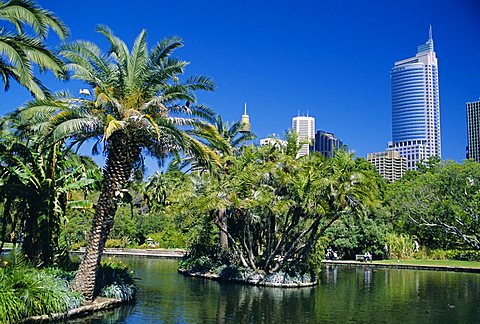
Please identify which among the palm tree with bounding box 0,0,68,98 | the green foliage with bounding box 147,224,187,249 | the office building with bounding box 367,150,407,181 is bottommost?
the green foliage with bounding box 147,224,187,249

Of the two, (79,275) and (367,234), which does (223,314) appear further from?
(367,234)

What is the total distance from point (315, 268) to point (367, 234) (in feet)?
59.1

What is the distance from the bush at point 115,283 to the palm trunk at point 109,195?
4.30ft

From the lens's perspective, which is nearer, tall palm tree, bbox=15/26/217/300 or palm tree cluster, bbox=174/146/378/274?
tall palm tree, bbox=15/26/217/300

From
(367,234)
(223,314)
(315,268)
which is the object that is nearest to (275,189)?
(315,268)

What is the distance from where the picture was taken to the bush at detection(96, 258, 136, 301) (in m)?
18.3

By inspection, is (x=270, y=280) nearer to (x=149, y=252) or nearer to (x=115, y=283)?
(x=115, y=283)

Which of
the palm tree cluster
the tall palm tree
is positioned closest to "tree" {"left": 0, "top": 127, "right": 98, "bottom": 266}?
the tall palm tree

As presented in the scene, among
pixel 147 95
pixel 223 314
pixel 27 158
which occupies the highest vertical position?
pixel 147 95

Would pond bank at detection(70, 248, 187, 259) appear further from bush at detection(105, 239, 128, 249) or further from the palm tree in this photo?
the palm tree

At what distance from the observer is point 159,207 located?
59.0 metres

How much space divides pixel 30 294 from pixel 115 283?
5136mm

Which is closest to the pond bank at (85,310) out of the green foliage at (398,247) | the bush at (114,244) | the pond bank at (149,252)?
the pond bank at (149,252)

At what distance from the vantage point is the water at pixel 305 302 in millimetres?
17156
